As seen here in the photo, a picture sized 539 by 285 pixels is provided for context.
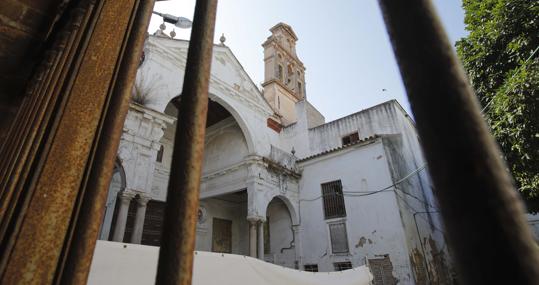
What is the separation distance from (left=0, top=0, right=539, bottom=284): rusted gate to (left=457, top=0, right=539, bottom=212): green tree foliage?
6721 mm

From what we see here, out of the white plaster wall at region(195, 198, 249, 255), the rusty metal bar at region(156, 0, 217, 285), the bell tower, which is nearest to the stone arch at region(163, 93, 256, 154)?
the white plaster wall at region(195, 198, 249, 255)

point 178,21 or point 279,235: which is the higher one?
point 178,21

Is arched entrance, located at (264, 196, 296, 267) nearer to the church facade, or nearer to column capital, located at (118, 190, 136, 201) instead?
the church facade

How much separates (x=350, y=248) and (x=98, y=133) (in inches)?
454

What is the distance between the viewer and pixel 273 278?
4.53 metres

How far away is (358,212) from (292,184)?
3.26 meters

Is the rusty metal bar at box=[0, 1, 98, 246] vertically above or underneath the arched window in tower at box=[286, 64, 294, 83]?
underneath

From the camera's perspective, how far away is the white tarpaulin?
2.97 metres

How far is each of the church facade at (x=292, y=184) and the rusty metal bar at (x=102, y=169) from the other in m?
6.91

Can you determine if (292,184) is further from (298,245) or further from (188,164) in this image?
(188,164)

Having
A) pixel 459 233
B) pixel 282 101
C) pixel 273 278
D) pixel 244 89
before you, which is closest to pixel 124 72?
pixel 459 233

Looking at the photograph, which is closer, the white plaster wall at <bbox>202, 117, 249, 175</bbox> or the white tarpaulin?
the white tarpaulin

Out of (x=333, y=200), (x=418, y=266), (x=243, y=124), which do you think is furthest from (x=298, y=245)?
(x=243, y=124)

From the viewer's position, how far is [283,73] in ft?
69.9
